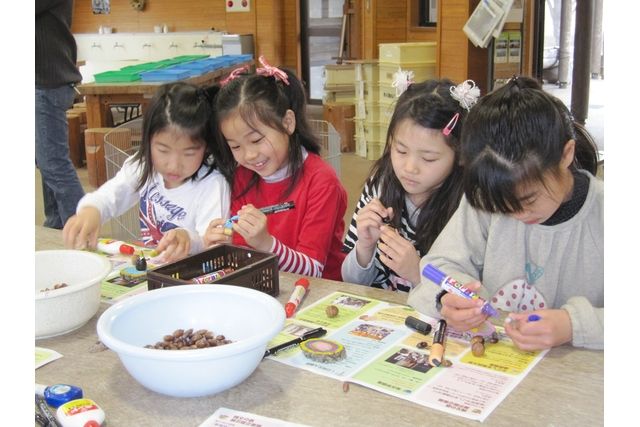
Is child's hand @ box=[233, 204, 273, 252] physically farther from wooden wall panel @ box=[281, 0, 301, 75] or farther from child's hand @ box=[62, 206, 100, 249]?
wooden wall panel @ box=[281, 0, 301, 75]

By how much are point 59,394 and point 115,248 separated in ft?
2.46

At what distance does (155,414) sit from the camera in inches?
37.1

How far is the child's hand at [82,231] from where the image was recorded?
5.48 ft

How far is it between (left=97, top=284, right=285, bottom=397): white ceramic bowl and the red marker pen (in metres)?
0.12

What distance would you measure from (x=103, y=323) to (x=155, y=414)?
0.56 ft

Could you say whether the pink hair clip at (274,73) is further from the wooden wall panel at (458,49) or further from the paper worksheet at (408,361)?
the wooden wall panel at (458,49)

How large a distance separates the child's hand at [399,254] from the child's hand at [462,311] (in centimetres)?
24

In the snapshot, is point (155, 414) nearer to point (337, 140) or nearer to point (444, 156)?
point (444, 156)

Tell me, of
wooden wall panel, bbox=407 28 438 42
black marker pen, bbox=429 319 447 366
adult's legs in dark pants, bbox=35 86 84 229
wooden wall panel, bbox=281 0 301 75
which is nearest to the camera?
black marker pen, bbox=429 319 447 366

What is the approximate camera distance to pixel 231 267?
4.90ft

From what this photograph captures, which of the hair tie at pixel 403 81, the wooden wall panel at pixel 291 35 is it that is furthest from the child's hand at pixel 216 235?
the wooden wall panel at pixel 291 35

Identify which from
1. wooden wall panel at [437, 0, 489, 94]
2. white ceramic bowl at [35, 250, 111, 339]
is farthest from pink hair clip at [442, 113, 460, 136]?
wooden wall panel at [437, 0, 489, 94]

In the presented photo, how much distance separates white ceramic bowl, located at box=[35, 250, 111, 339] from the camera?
1.17 meters
